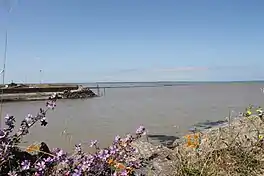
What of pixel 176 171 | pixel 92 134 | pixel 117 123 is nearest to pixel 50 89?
pixel 117 123

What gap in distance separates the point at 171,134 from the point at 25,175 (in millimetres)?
9669

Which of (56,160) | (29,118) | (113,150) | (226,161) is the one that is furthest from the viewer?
(226,161)

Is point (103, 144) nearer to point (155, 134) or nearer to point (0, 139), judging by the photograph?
point (155, 134)

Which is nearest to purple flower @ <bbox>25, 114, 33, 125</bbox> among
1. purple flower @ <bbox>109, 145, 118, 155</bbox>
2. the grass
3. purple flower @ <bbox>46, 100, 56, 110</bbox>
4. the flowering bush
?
the flowering bush

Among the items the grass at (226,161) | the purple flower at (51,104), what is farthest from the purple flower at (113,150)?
the grass at (226,161)

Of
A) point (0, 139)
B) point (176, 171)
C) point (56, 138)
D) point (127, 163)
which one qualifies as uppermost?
point (0, 139)

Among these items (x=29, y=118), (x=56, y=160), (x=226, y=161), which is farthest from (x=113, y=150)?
(x=226, y=161)

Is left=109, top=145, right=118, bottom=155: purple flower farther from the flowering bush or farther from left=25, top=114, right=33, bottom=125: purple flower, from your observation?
left=25, top=114, right=33, bottom=125: purple flower

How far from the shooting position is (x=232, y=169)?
3.52 m

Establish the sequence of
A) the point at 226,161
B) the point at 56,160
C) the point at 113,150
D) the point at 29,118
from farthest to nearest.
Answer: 1. the point at 226,161
2. the point at 113,150
3. the point at 29,118
4. the point at 56,160

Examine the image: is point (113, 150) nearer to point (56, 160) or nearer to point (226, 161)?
point (56, 160)

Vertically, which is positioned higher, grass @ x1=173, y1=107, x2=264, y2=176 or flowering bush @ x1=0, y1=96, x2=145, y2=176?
flowering bush @ x1=0, y1=96, x2=145, y2=176

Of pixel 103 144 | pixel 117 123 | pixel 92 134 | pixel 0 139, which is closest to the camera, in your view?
pixel 0 139

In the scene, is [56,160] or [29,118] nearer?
[56,160]
